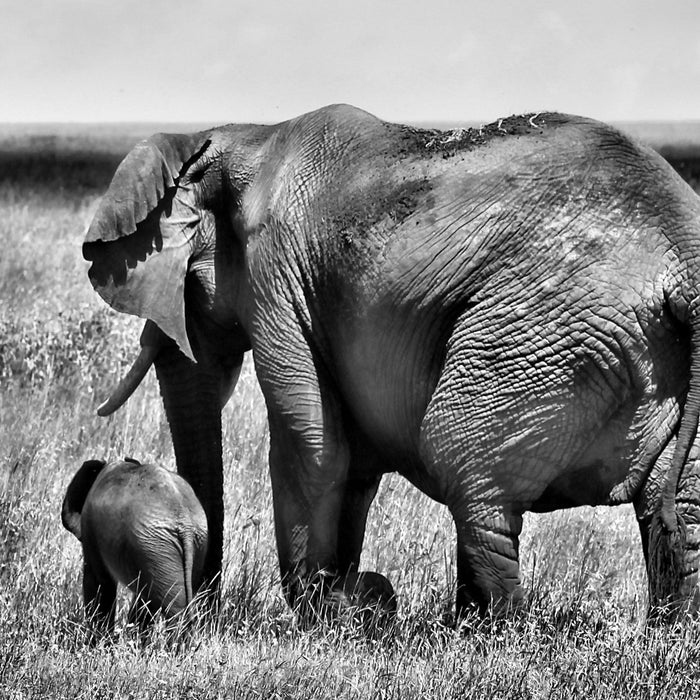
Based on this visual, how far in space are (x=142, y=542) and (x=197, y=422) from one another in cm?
134

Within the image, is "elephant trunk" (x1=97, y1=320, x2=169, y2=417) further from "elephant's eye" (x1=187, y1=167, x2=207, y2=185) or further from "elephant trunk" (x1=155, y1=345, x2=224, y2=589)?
"elephant's eye" (x1=187, y1=167, x2=207, y2=185)

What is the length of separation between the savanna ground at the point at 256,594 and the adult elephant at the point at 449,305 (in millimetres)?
357

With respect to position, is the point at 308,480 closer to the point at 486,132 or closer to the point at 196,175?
the point at 196,175

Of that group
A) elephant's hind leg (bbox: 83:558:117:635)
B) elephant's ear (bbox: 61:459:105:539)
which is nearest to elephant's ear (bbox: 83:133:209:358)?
elephant's ear (bbox: 61:459:105:539)

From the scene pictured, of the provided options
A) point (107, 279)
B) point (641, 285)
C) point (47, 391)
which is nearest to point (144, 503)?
point (107, 279)

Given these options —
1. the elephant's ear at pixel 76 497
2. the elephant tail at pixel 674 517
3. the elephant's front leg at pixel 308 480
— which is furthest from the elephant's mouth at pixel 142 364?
the elephant tail at pixel 674 517

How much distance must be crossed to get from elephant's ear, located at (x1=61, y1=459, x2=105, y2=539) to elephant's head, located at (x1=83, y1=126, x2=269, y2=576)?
63cm

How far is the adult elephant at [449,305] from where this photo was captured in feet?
22.3

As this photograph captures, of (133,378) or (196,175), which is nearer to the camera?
(196,175)

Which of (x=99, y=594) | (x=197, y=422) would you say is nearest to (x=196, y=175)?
(x=197, y=422)

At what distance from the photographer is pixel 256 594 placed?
8.34 m

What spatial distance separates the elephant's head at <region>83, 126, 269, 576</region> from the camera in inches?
313

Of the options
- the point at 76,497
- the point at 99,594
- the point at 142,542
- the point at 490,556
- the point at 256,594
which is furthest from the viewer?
the point at 256,594

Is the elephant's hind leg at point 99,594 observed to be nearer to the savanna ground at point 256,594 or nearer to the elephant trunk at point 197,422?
the savanna ground at point 256,594
